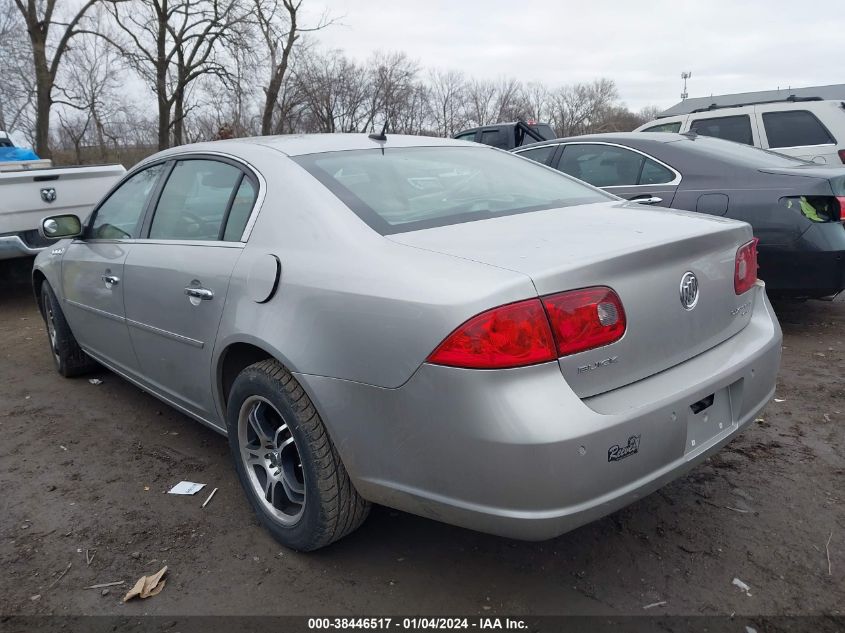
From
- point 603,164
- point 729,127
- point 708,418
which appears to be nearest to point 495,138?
point 729,127

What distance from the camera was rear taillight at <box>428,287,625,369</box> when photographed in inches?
69.0

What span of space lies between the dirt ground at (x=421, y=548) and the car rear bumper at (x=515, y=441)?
46cm

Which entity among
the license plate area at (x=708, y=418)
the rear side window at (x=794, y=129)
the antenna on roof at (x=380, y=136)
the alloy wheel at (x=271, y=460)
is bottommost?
the alloy wheel at (x=271, y=460)

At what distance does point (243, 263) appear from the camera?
8.16ft

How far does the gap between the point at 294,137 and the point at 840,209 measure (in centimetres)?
373

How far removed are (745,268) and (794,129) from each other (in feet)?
22.9

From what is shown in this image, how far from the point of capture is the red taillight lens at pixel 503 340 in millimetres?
1751

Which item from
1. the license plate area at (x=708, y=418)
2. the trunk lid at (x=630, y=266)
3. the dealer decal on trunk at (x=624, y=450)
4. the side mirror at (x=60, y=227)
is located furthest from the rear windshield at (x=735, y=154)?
the side mirror at (x=60, y=227)

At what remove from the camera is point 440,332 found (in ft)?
5.86

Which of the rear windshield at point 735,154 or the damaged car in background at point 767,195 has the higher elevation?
the rear windshield at point 735,154

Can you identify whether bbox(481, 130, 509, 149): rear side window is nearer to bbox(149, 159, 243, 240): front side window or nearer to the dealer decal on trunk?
bbox(149, 159, 243, 240): front side window

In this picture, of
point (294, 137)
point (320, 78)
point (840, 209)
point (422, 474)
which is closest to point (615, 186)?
point (840, 209)

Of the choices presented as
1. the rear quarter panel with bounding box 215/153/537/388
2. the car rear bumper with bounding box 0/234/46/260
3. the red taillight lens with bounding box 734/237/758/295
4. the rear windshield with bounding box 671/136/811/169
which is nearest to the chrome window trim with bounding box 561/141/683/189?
the rear windshield with bounding box 671/136/811/169

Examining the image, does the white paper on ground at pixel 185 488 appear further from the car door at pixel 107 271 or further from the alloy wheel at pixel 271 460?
the car door at pixel 107 271
